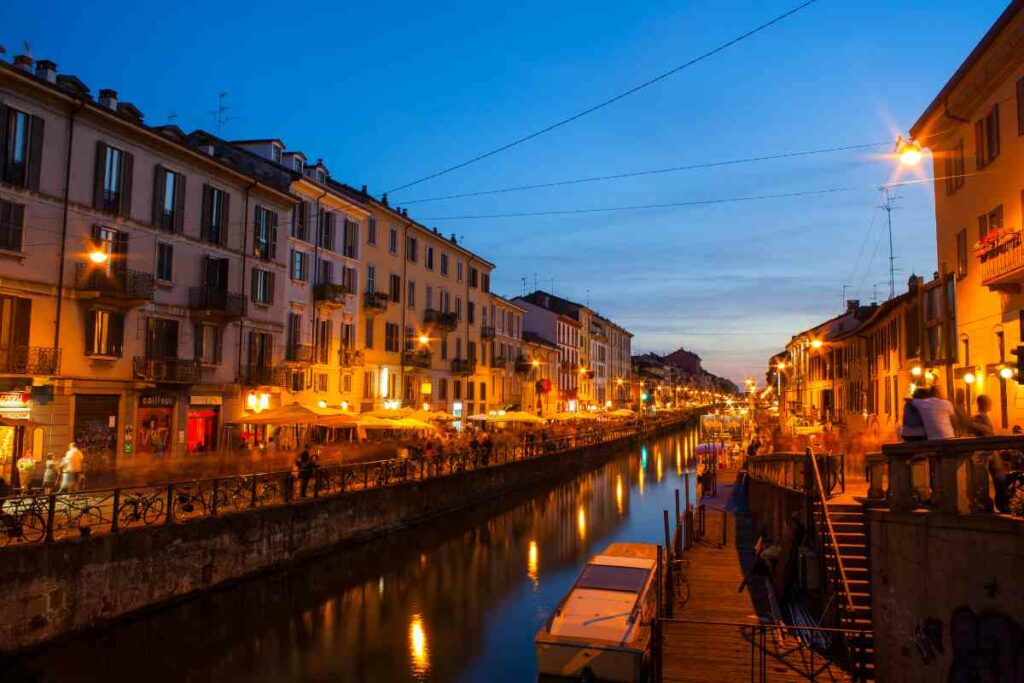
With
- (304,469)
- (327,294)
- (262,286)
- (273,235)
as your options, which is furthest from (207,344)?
(304,469)

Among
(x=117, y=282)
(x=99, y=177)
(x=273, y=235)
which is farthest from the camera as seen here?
(x=273, y=235)

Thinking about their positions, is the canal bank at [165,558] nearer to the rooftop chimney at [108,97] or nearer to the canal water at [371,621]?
the canal water at [371,621]

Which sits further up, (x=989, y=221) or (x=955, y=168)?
(x=955, y=168)

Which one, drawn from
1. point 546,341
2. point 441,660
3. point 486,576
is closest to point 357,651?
point 441,660

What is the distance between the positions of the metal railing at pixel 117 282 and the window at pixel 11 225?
6.81 ft

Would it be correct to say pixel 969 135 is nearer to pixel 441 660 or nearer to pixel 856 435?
pixel 856 435

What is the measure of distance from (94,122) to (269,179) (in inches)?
475

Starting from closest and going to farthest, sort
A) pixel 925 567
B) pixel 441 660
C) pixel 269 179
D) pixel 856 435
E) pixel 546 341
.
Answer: pixel 925 567 → pixel 441 660 → pixel 856 435 → pixel 269 179 → pixel 546 341

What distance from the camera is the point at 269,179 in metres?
36.7

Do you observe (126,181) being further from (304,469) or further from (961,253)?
(961,253)

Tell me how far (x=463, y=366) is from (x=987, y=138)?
40.7 metres

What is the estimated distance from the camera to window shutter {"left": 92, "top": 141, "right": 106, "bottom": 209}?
82.4 feet

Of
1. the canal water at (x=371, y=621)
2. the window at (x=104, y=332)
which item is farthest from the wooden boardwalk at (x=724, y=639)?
the window at (x=104, y=332)

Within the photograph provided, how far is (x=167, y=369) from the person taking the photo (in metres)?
27.8
